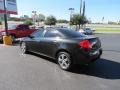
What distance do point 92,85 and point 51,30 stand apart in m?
3.29

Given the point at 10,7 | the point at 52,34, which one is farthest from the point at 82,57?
the point at 10,7

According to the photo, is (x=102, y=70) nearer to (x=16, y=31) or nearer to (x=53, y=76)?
(x=53, y=76)

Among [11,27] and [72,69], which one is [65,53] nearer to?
[72,69]

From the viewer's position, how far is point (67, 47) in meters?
6.56

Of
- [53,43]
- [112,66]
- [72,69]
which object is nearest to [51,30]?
[53,43]

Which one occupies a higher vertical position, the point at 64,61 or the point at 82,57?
the point at 82,57

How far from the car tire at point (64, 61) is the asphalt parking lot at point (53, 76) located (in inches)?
7.9

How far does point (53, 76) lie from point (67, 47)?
48.1 inches

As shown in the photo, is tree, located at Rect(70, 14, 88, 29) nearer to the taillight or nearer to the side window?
the side window

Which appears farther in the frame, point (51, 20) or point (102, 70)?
point (51, 20)

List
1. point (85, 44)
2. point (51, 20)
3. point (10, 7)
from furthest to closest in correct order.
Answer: point (51, 20) → point (10, 7) → point (85, 44)

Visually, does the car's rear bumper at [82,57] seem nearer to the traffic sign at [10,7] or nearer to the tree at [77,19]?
the traffic sign at [10,7]

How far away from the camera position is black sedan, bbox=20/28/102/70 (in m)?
6.28

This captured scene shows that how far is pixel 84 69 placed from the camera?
6867 mm
